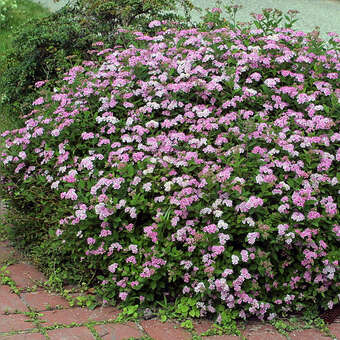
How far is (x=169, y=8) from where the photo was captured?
6238mm

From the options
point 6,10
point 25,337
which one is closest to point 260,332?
point 25,337

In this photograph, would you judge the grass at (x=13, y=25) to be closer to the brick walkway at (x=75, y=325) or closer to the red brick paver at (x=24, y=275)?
the red brick paver at (x=24, y=275)

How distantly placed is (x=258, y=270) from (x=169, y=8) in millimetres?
3944

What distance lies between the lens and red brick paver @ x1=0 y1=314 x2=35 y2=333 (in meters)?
2.97

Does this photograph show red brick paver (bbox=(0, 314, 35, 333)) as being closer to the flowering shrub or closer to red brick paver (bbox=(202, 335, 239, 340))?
red brick paver (bbox=(202, 335, 239, 340))

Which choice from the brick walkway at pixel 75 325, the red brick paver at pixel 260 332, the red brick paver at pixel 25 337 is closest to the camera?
the red brick paver at pixel 25 337

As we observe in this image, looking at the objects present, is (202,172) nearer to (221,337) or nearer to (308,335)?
(221,337)

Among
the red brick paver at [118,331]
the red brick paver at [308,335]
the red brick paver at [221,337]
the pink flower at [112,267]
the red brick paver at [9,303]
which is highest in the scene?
the pink flower at [112,267]

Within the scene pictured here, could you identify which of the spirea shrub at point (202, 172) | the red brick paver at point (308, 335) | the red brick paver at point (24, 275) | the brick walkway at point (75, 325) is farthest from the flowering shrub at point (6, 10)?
the red brick paver at point (308, 335)

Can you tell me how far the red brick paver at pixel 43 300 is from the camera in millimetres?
3287

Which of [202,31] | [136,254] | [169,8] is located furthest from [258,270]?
[169,8]

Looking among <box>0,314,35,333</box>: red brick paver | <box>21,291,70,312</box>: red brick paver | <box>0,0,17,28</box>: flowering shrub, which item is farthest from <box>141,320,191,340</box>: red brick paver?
<box>0,0,17,28</box>: flowering shrub

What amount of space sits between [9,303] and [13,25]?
7802 millimetres

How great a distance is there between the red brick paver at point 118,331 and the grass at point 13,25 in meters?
3.79
